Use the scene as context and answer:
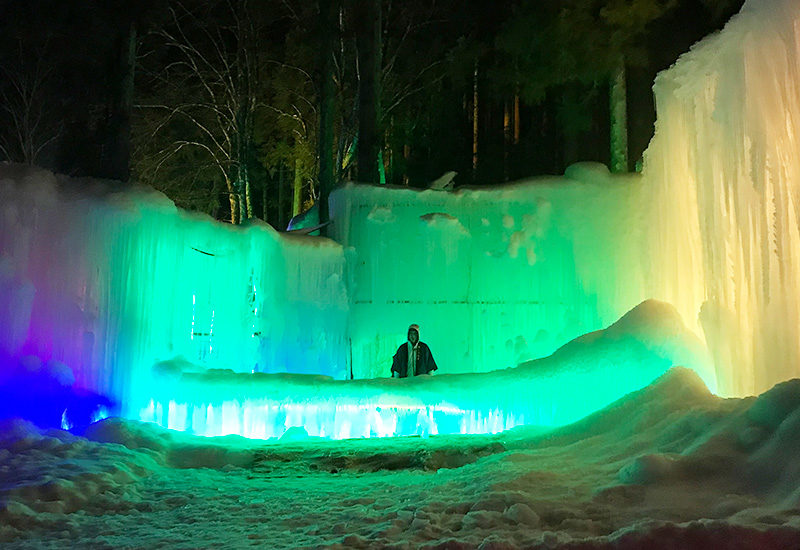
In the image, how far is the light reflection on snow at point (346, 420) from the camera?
8.12m

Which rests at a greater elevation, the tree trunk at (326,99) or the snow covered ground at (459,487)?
the tree trunk at (326,99)

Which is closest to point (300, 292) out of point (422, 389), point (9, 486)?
point (422, 389)

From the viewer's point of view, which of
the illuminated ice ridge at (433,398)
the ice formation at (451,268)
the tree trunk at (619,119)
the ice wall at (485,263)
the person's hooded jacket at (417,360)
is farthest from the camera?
the tree trunk at (619,119)

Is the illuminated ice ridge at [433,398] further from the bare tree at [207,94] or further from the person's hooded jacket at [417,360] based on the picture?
the bare tree at [207,94]

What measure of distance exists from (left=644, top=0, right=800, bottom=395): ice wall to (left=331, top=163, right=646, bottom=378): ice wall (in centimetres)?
232

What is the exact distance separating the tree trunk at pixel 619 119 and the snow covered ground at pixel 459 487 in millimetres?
7663

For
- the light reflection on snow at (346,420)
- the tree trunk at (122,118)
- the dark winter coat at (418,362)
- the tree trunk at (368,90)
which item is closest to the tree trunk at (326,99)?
the tree trunk at (368,90)

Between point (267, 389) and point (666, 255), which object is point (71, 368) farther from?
point (666, 255)

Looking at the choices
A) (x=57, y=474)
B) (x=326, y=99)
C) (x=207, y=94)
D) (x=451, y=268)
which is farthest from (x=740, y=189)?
(x=207, y=94)

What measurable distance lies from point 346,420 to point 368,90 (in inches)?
340

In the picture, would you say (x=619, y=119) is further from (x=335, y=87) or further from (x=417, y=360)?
(x=335, y=87)

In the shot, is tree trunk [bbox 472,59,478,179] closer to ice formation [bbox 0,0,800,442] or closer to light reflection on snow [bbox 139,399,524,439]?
ice formation [bbox 0,0,800,442]

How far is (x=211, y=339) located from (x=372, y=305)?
2775mm

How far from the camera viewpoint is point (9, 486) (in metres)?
4.44
